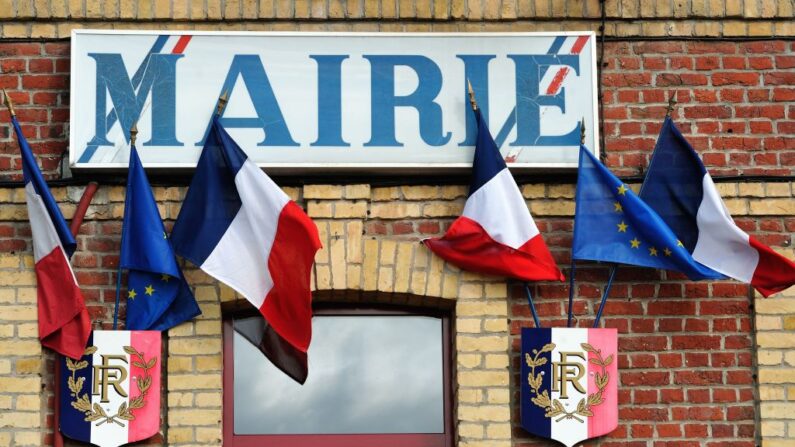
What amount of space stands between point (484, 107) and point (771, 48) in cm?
154

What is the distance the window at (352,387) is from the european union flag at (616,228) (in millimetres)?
862

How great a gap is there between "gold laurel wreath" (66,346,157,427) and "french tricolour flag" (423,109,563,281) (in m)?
1.52

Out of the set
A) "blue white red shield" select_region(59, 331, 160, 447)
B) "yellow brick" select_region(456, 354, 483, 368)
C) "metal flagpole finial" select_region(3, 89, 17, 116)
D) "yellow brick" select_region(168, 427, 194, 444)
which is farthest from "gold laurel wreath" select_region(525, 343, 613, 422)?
"metal flagpole finial" select_region(3, 89, 17, 116)

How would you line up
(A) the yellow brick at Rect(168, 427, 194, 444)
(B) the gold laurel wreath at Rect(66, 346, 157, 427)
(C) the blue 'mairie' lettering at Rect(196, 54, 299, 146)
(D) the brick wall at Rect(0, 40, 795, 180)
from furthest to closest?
(D) the brick wall at Rect(0, 40, 795, 180) → (C) the blue 'mairie' lettering at Rect(196, 54, 299, 146) → (A) the yellow brick at Rect(168, 427, 194, 444) → (B) the gold laurel wreath at Rect(66, 346, 157, 427)

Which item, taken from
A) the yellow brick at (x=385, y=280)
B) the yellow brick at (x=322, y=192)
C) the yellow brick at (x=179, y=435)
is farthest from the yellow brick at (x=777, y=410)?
the yellow brick at (x=179, y=435)

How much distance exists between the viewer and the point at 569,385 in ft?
24.3

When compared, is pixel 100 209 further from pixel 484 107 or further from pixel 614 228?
pixel 614 228

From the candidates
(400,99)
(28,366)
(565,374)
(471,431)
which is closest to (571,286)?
(565,374)

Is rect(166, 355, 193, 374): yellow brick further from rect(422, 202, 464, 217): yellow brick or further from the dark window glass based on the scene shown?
rect(422, 202, 464, 217): yellow brick

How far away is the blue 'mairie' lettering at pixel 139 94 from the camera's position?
7762 millimetres

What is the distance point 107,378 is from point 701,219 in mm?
2985

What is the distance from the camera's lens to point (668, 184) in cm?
780

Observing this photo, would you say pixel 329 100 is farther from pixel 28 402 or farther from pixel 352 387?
pixel 28 402

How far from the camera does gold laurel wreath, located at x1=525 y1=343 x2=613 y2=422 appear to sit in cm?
742
